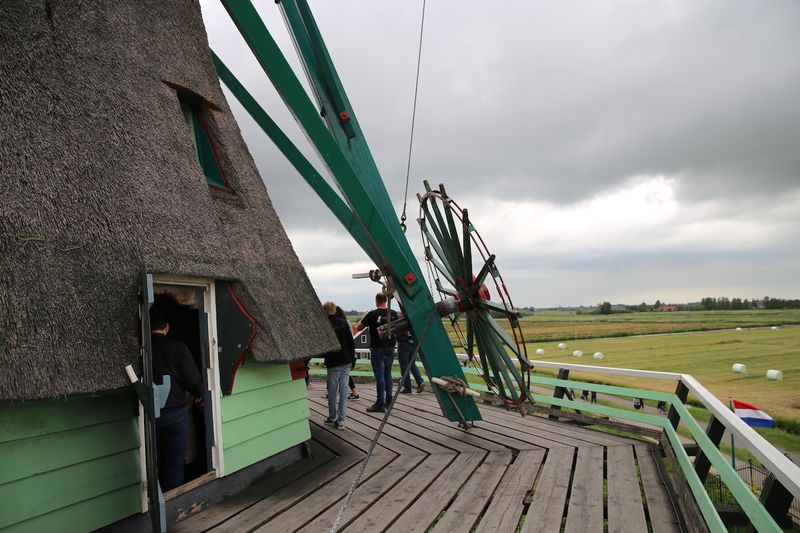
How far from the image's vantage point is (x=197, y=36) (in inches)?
216

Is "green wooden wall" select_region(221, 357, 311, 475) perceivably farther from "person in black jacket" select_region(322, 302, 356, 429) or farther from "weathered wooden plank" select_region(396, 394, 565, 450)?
"weathered wooden plank" select_region(396, 394, 565, 450)

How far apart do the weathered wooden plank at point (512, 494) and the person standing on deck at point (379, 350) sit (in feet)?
8.40

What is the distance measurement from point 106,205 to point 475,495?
399 cm

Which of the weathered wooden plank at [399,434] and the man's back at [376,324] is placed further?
the man's back at [376,324]

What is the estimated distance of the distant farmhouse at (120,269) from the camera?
106 inches

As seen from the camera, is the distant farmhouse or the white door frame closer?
the distant farmhouse

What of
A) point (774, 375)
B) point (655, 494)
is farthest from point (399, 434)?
point (774, 375)

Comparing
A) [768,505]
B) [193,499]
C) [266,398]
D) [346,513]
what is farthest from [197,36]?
[768,505]

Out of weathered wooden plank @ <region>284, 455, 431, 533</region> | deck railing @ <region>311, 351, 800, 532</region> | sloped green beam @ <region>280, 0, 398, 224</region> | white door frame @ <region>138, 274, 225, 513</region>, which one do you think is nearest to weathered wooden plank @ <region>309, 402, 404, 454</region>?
weathered wooden plank @ <region>284, 455, 431, 533</region>

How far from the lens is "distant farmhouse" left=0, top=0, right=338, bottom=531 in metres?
2.69

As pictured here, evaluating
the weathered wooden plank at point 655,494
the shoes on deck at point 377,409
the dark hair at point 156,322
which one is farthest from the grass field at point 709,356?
the dark hair at point 156,322

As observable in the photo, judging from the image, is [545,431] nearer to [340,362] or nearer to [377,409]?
[377,409]

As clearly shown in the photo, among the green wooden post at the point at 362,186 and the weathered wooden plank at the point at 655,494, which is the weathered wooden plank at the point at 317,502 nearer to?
the green wooden post at the point at 362,186

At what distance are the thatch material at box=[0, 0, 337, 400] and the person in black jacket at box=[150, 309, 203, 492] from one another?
0.58m
